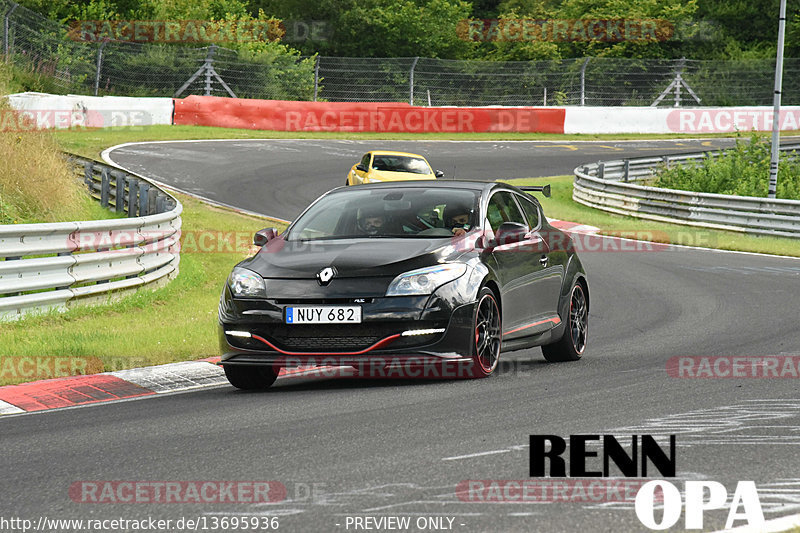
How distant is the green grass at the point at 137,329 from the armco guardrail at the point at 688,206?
13863mm

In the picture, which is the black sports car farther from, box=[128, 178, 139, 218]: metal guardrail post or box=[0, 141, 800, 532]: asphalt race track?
box=[128, 178, 139, 218]: metal guardrail post

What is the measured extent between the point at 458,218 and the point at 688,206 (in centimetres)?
2047

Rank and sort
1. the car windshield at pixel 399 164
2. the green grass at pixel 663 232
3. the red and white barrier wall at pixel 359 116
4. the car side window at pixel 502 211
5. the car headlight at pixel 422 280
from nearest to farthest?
the car headlight at pixel 422 280, the car side window at pixel 502 211, the green grass at pixel 663 232, the car windshield at pixel 399 164, the red and white barrier wall at pixel 359 116

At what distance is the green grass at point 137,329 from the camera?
9.92 metres

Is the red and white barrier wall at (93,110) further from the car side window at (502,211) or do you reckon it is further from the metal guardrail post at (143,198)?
the car side window at (502,211)

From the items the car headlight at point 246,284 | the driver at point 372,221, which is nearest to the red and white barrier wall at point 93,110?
the driver at point 372,221

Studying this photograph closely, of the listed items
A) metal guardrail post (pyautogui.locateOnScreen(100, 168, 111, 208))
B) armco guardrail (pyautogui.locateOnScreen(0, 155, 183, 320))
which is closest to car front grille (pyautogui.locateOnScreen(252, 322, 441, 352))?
armco guardrail (pyautogui.locateOnScreen(0, 155, 183, 320))

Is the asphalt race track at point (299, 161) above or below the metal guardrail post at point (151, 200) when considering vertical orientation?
below

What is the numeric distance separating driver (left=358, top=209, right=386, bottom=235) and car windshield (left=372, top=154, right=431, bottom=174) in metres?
18.1

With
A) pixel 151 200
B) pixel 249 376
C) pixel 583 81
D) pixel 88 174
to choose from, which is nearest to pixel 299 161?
pixel 88 174

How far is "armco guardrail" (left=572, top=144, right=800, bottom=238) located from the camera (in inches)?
1041

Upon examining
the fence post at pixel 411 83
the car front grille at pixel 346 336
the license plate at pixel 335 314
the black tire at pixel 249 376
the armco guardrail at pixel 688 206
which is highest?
the fence post at pixel 411 83

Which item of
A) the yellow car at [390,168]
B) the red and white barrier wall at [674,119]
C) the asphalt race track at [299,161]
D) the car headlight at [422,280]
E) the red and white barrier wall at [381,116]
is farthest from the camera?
the red and white barrier wall at [674,119]

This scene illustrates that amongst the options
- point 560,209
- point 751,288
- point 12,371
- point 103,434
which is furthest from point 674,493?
point 560,209
